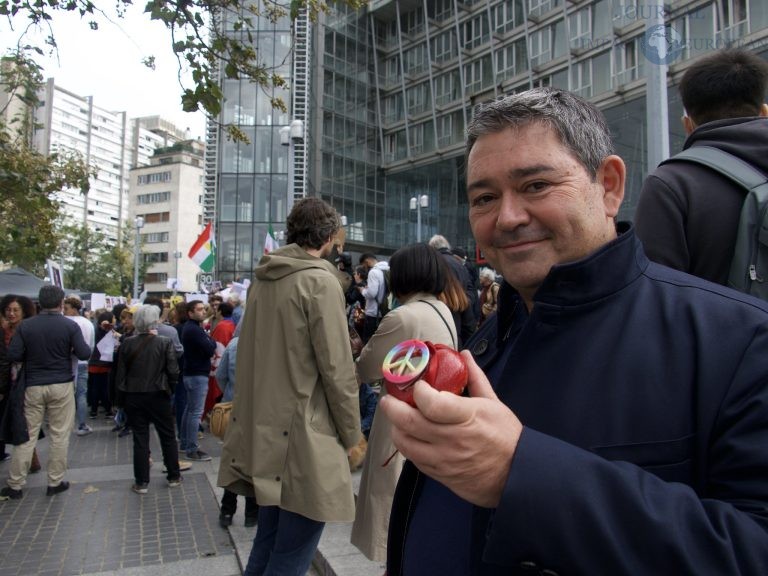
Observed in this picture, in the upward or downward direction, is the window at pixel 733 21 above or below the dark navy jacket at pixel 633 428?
above

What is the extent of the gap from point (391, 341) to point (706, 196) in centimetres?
183

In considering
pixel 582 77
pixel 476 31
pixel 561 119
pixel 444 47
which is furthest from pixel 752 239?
pixel 444 47

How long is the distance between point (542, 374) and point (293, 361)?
204cm

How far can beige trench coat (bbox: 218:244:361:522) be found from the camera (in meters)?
2.92

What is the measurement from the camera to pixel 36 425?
6.91 metres

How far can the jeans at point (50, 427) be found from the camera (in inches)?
262

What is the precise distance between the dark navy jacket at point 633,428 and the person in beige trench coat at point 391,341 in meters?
2.00

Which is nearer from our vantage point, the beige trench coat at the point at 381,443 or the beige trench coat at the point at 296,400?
the beige trench coat at the point at 296,400

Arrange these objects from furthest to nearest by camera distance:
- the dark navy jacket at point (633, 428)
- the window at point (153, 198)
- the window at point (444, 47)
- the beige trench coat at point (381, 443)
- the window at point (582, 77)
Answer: the window at point (153, 198) < the window at point (444, 47) < the window at point (582, 77) < the beige trench coat at point (381, 443) < the dark navy jacket at point (633, 428)

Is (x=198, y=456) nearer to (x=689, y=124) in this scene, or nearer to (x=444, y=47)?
(x=689, y=124)

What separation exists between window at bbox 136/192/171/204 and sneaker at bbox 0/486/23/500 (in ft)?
301

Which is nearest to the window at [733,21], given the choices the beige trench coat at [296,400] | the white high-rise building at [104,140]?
the beige trench coat at [296,400]

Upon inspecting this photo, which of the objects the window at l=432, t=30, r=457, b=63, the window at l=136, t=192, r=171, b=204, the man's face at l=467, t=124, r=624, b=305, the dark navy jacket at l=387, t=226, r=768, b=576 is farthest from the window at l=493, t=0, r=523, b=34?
the window at l=136, t=192, r=171, b=204

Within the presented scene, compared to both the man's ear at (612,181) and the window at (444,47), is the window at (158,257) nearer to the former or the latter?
the window at (444,47)
